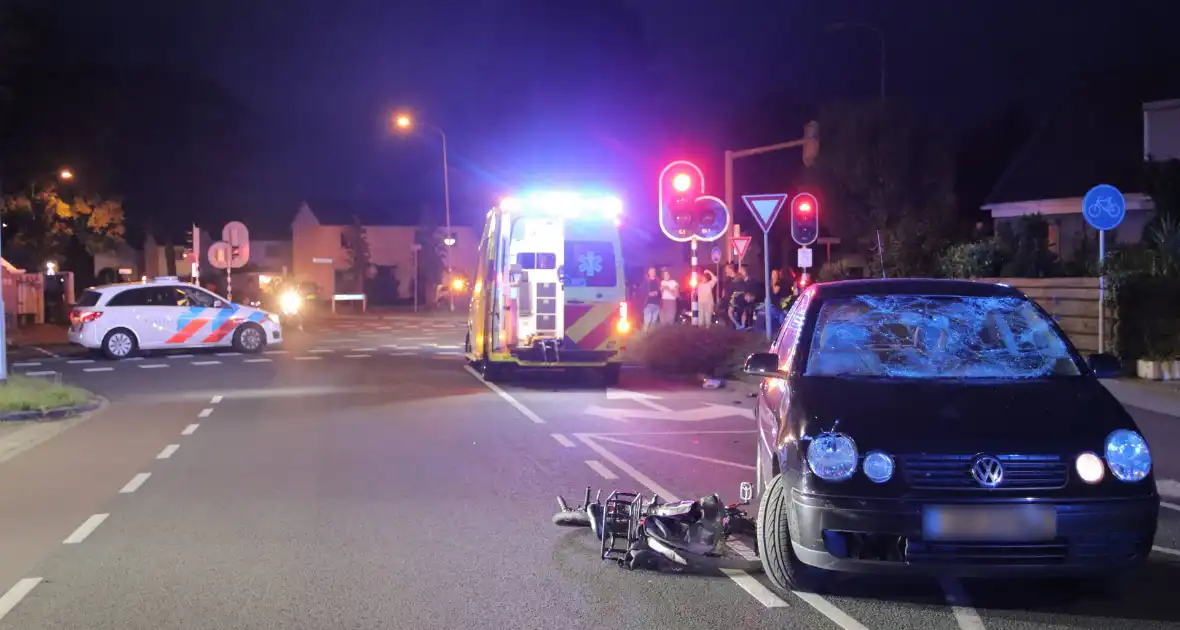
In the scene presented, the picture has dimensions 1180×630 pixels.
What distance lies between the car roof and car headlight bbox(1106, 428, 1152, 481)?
5.40 ft

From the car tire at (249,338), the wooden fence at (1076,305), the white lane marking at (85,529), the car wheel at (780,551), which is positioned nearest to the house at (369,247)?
the car tire at (249,338)

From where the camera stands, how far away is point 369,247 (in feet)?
222

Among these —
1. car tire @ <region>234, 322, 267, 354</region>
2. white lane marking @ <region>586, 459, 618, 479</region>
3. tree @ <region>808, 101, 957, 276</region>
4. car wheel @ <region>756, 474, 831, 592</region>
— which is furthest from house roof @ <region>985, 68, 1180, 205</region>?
car wheel @ <region>756, 474, 831, 592</region>

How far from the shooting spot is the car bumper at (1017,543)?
5.62m

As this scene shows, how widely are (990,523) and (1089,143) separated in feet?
96.2

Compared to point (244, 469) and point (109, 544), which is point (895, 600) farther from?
point (244, 469)

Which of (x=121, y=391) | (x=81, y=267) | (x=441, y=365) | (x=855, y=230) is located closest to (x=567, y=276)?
(x=441, y=365)

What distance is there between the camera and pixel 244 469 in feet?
35.4

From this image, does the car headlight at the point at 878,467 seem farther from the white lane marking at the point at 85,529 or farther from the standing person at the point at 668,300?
the standing person at the point at 668,300

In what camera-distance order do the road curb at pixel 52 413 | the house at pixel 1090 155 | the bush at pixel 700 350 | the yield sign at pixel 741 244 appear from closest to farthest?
the road curb at pixel 52 413 < the bush at pixel 700 350 < the yield sign at pixel 741 244 < the house at pixel 1090 155

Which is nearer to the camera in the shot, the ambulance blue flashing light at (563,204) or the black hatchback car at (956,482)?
the black hatchback car at (956,482)

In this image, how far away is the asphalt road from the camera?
604 cm

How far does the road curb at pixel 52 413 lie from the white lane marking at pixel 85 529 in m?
6.48

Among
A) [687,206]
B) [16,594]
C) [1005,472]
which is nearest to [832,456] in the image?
[1005,472]
